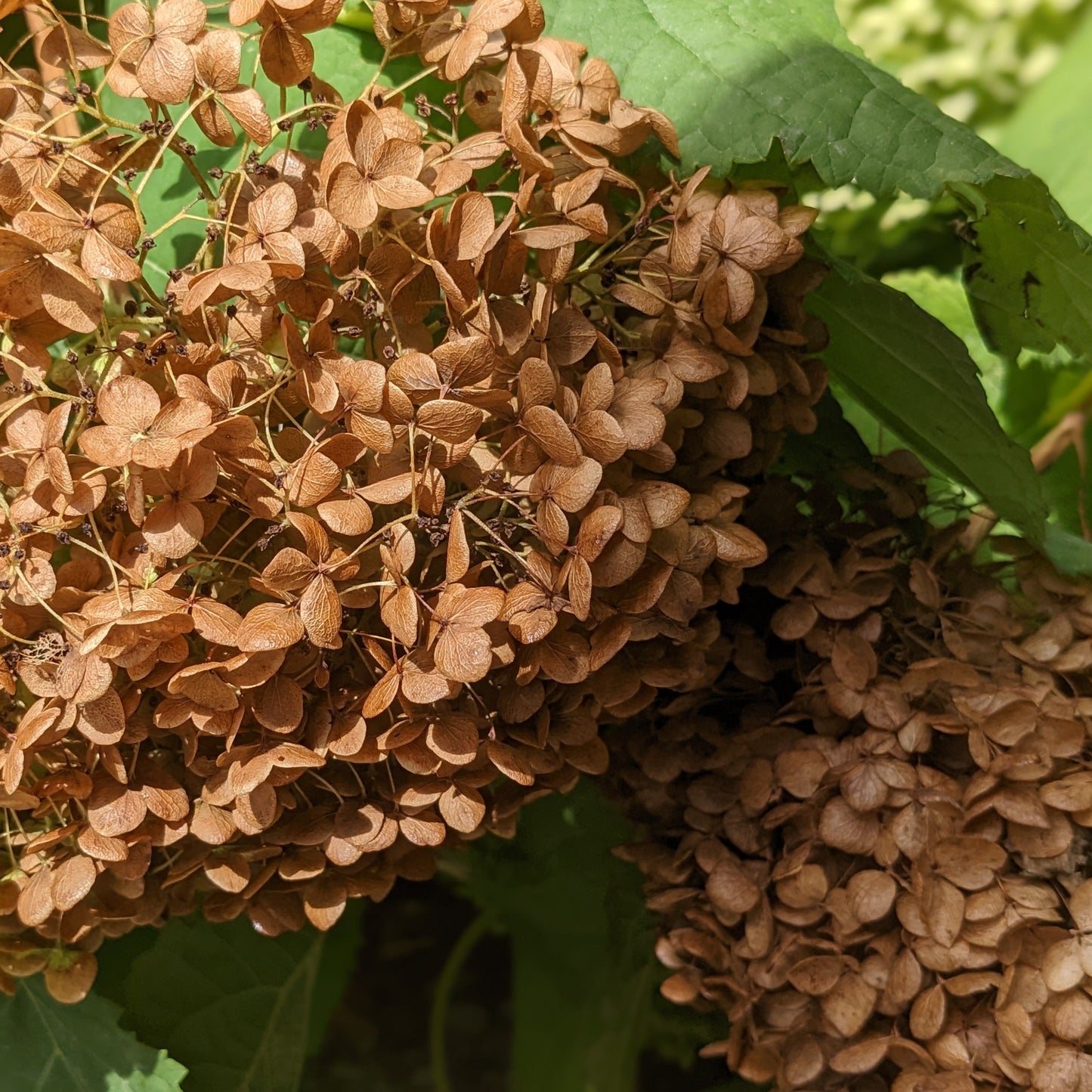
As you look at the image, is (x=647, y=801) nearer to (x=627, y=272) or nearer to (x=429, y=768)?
(x=429, y=768)

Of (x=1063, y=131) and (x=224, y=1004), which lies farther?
(x=1063, y=131)

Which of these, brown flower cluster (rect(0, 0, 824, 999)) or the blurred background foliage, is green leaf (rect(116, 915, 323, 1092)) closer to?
brown flower cluster (rect(0, 0, 824, 999))

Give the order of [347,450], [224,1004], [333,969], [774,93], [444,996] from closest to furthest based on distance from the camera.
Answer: [347,450] < [774,93] < [224,1004] < [333,969] < [444,996]

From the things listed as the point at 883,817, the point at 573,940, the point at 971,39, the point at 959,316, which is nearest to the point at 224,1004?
the point at 573,940

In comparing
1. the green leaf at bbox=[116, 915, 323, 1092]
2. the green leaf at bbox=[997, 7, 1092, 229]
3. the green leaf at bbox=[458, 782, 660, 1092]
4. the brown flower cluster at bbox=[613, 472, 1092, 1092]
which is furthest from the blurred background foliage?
the green leaf at bbox=[116, 915, 323, 1092]

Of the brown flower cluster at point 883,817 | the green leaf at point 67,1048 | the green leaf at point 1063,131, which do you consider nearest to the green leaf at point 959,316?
the green leaf at point 1063,131

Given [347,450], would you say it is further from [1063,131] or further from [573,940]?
[1063,131]

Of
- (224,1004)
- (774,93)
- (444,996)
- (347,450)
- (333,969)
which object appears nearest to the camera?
(347,450)
